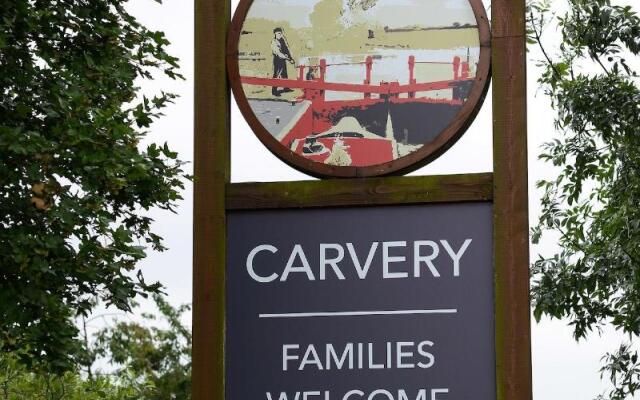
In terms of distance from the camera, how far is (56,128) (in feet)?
33.9

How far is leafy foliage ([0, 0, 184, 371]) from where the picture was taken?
1022cm

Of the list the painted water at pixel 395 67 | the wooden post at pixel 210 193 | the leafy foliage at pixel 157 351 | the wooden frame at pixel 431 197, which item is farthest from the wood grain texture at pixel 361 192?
the leafy foliage at pixel 157 351

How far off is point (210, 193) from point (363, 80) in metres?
0.77

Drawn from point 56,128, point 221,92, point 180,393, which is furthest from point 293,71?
point 180,393

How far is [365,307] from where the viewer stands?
5.51 metres

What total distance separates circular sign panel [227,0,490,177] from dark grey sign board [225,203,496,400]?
0.89 feet

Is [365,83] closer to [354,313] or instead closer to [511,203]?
[511,203]

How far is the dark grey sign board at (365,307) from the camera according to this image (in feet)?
17.8

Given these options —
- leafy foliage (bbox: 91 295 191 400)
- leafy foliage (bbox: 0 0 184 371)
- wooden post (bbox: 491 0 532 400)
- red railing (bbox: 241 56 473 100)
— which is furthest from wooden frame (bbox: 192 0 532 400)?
leafy foliage (bbox: 91 295 191 400)

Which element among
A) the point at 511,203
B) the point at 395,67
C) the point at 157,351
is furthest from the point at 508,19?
the point at 157,351

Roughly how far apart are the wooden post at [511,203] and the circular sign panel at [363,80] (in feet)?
0.26

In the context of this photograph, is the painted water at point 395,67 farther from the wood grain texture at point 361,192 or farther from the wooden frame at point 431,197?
the wood grain texture at point 361,192

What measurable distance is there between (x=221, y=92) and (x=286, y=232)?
690 mm

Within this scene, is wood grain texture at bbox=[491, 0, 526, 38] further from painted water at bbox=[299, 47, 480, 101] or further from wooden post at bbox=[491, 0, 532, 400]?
painted water at bbox=[299, 47, 480, 101]
